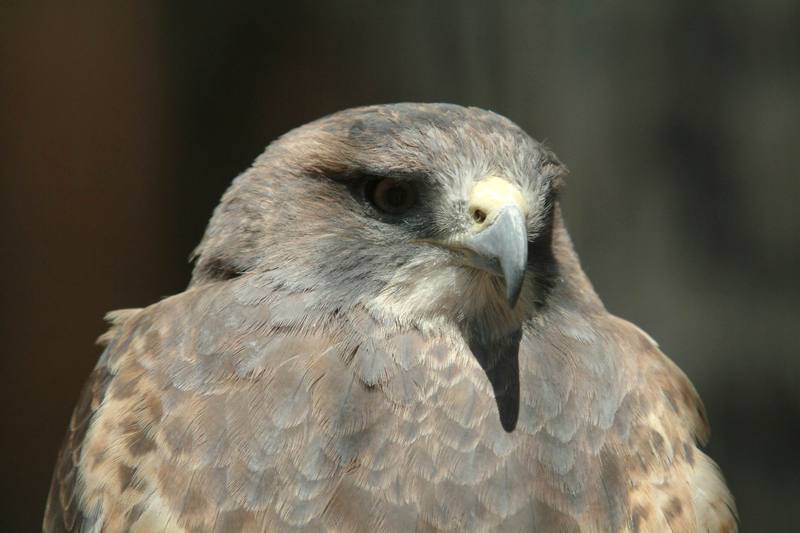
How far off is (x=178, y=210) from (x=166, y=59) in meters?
0.67

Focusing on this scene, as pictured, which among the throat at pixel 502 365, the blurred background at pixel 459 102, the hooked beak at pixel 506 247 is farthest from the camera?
the blurred background at pixel 459 102

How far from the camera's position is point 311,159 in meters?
2.49

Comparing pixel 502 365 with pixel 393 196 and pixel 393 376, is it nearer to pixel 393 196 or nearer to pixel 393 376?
pixel 393 376

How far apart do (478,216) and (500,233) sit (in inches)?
4.7

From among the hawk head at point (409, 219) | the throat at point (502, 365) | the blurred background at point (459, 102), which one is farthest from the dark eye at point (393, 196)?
the blurred background at point (459, 102)

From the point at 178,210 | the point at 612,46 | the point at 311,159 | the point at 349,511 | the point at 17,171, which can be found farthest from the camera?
the point at 178,210

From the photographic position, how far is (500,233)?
7.05 ft

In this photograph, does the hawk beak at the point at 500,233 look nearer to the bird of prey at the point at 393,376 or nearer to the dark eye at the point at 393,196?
the bird of prey at the point at 393,376

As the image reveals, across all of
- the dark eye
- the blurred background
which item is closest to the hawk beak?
the dark eye

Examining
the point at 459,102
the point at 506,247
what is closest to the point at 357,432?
the point at 506,247

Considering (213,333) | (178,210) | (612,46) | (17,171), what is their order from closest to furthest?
(213,333)
(612,46)
(17,171)
(178,210)

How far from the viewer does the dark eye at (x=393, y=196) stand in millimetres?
2350

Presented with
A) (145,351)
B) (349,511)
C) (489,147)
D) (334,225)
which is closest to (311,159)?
(334,225)

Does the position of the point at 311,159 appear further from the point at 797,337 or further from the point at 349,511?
the point at 797,337
